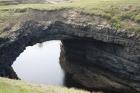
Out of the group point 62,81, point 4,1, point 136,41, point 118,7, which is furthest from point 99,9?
point 4,1

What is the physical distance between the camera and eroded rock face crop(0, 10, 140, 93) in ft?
164

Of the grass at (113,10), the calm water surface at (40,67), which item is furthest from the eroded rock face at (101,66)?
the grass at (113,10)

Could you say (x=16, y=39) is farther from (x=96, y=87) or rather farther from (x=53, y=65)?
(x=53, y=65)

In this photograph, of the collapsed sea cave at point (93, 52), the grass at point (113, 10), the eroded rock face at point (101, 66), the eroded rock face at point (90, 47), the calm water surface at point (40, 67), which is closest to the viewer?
the collapsed sea cave at point (93, 52)

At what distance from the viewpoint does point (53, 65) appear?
240 feet

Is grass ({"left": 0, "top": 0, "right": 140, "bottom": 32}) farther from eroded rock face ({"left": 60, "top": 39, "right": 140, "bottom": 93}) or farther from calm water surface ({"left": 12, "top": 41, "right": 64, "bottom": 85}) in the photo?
calm water surface ({"left": 12, "top": 41, "right": 64, "bottom": 85})

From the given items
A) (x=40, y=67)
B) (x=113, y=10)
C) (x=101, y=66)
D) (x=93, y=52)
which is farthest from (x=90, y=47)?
(x=40, y=67)

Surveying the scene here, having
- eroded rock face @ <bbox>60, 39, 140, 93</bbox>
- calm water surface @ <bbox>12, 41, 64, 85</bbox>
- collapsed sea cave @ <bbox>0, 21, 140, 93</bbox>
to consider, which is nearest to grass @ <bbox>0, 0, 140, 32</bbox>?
collapsed sea cave @ <bbox>0, 21, 140, 93</bbox>

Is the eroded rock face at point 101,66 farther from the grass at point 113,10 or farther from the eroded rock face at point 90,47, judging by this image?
the grass at point 113,10

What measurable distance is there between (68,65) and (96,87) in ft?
38.7

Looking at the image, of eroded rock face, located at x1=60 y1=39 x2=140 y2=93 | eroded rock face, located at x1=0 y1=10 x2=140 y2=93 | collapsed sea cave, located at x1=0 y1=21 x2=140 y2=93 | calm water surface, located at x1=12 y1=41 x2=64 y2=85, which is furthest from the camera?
calm water surface, located at x1=12 y1=41 x2=64 y2=85

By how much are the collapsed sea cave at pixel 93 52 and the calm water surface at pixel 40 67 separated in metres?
4.74

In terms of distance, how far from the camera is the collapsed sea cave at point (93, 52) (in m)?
49.8

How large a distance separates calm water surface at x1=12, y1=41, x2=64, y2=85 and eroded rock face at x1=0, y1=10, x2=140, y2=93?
5118 millimetres
